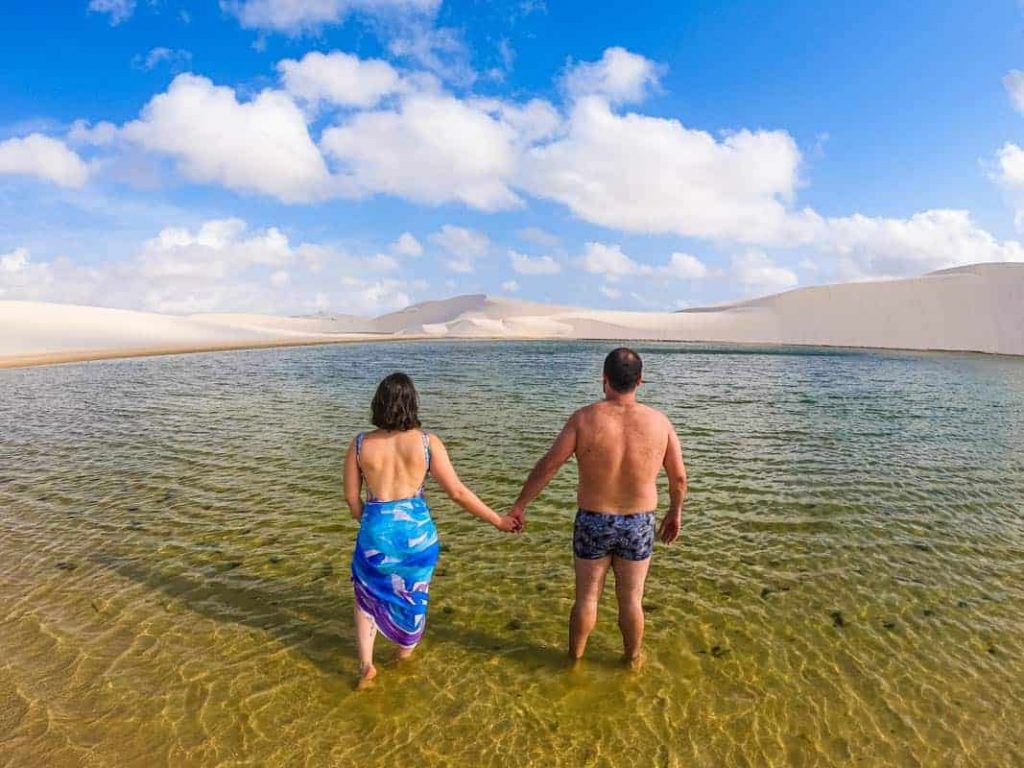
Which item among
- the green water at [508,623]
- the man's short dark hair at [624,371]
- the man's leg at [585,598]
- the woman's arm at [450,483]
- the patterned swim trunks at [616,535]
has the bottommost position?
the green water at [508,623]

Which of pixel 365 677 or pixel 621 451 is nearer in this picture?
pixel 621 451

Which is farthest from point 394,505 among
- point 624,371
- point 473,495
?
point 624,371

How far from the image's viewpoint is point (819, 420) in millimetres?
18797

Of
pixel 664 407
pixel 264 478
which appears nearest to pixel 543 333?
pixel 664 407

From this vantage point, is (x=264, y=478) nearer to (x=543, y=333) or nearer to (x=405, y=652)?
(x=405, y=652)

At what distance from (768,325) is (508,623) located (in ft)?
368

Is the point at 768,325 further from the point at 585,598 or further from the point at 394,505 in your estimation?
the point at 394,505

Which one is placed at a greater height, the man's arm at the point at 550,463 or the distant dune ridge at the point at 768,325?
the distant dune ridge at the point at 768,325

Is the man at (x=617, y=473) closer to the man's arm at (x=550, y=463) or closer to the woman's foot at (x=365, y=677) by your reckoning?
the man's arm at (x=550, y=463)

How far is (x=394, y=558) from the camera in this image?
4.70 meters

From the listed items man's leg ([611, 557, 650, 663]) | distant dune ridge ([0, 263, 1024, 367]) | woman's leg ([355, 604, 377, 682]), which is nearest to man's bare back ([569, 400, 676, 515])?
man's leg ([611, 557, 650, 663])

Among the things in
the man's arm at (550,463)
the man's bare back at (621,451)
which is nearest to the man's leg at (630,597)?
the man's bare back at (621,451)

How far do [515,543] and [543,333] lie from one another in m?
117

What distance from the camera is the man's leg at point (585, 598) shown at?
494 cm
